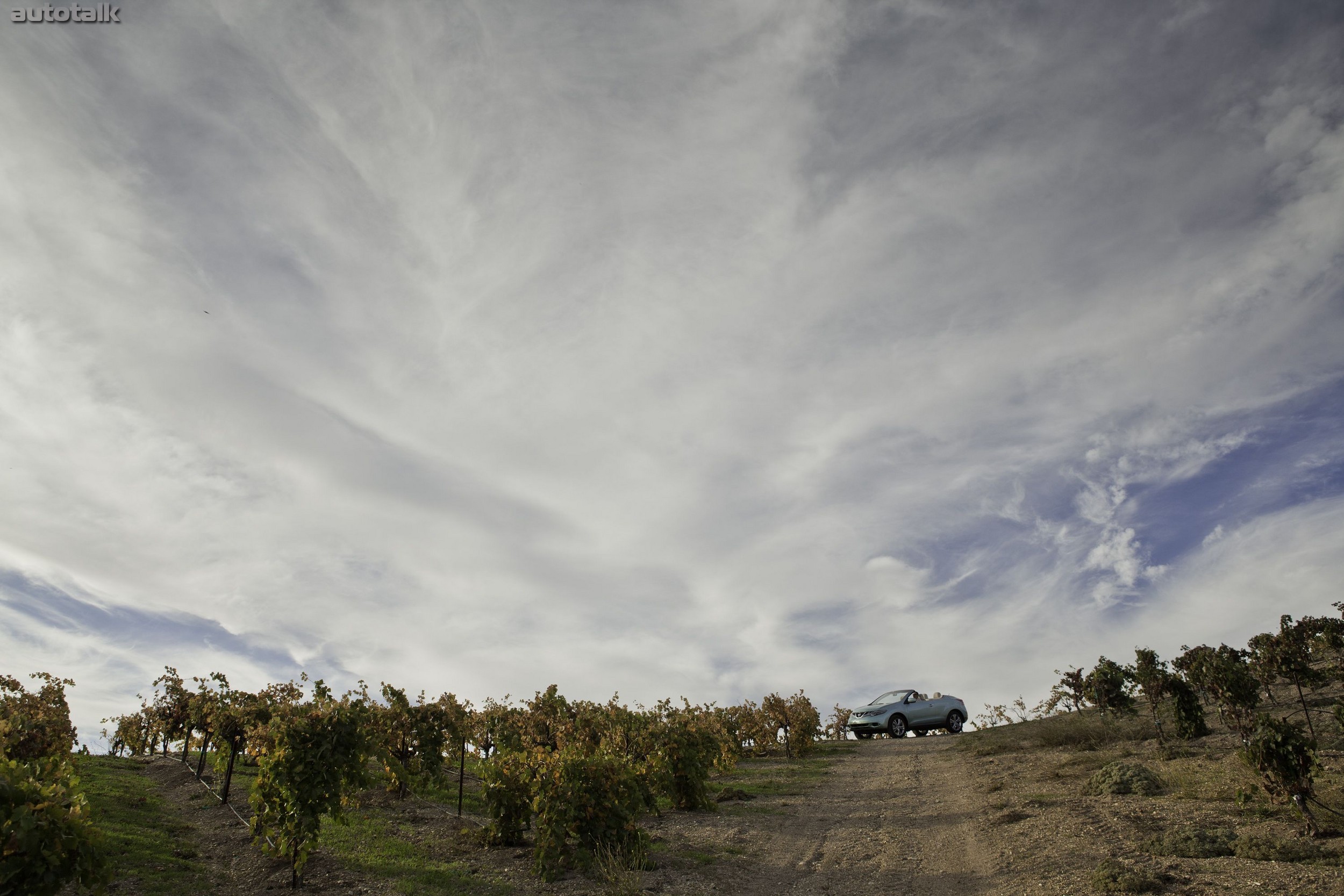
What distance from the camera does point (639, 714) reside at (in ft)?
54.2

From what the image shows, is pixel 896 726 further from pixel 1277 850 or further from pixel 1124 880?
pixel 1124 880

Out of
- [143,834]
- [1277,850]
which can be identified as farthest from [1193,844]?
[143,834]

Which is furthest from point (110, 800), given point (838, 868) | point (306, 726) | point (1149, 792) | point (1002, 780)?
point (1149, 792)

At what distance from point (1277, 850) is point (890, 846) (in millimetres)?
5441

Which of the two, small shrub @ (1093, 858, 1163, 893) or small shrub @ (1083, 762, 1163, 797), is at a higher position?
small shrub @ (1083, 762, 1163, 797)

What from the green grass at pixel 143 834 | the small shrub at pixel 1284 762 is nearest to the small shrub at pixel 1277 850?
the small shrub at pixel 1284 762

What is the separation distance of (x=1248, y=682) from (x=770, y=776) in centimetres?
1255

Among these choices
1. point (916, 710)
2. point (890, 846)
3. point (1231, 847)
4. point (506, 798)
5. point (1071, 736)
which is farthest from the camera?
point (916, 710)

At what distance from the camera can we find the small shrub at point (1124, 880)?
26.5 feet

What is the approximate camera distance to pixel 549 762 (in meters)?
11.1

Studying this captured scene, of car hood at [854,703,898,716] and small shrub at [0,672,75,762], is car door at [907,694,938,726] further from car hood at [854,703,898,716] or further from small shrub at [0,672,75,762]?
small shrub at [0,672,75,762]

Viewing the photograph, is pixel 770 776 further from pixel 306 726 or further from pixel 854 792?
pixel 306 726

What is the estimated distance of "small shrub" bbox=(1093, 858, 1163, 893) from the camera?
8.07 metres

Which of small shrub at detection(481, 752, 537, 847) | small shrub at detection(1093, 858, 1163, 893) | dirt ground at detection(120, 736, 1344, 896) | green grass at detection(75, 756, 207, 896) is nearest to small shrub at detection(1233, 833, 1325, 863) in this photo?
dirt ground at detection(120, 736, 1344, 896)
